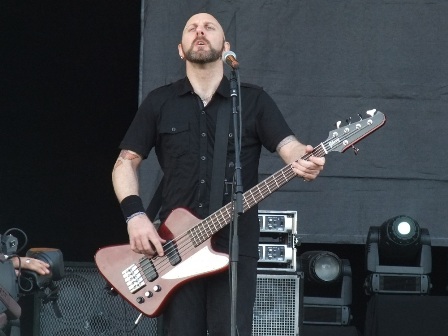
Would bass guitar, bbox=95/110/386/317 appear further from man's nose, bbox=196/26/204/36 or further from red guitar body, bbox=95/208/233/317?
man's nose, bbox=196/26/204/36

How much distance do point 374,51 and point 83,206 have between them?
2.44m

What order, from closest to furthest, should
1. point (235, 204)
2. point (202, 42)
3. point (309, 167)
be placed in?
point (235, 204) → point (309, 167) → point (202, 42)

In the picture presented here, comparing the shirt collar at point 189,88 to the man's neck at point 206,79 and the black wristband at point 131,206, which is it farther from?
the black wristband at point 131,206

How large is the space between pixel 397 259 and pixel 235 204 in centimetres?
241

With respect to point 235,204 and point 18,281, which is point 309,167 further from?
point 18,281

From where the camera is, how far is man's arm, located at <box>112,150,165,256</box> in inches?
174

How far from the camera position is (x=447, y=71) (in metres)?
6.29

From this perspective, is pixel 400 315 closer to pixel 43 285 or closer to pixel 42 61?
pixel 43 285

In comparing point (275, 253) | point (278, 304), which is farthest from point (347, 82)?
point (278, 304)

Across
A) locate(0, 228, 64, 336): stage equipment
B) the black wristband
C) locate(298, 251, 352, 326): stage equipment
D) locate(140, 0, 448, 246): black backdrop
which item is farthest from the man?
locate(298, 251, 352, 326): stage equipment

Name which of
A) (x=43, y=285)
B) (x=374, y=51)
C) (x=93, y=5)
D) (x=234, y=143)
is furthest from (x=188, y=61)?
(x=93, y=5)

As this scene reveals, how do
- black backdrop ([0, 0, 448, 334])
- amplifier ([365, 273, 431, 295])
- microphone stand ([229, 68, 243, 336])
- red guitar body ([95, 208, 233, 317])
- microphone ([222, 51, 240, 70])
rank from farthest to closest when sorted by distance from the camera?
black backdrop ([0, 0, 448, 334]) < amplifier ([365, 273, 431, 295]) < red guitar body ([95, 208, 233, 317]) < microphone ([222, 51, 240, 70]) < microphone stand ([229, 68, 243, 336])

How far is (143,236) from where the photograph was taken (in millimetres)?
4410

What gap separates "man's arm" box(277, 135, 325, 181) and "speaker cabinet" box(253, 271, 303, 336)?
140 cm
